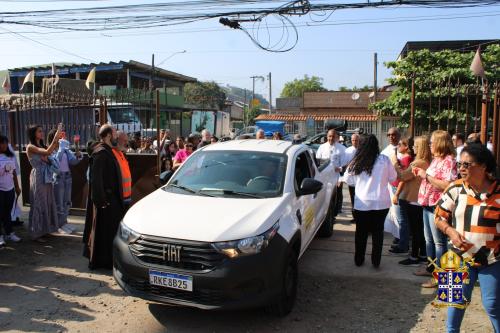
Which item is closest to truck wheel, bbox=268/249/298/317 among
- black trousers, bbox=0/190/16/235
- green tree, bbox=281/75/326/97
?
black trousers, bbox=0/190/16/235

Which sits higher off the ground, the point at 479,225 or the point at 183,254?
the point at 479,225

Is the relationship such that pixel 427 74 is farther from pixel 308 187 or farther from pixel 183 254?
pixel 183 254

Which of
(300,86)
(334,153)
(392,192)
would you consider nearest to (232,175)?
(392,192)

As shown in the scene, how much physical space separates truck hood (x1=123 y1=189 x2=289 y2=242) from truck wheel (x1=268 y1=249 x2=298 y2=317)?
507 mm

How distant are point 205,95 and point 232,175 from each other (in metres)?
58.4

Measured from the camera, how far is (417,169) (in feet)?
16.7

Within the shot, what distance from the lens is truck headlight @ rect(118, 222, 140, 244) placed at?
400 centimetres

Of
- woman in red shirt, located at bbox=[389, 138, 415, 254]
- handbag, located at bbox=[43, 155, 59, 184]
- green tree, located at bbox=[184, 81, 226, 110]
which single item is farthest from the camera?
green tree, located at bbox=[184, 81, 226, 110]

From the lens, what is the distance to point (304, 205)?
5062mm

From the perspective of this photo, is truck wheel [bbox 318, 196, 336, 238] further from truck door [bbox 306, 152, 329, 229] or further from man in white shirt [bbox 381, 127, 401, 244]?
man in white shirt [bbox 381, 127, 401, 244]

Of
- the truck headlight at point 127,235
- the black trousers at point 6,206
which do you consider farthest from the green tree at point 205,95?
the truck headlight at point 127,235

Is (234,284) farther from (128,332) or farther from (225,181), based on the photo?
(225,181)

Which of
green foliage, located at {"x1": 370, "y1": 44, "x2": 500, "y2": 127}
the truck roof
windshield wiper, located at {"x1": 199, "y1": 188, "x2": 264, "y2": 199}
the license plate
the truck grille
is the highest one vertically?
green foliage, located at {"x1": 370, "y1": 44, "x2": 500, "y2": 127}

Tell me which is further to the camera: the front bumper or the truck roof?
the truck roof
